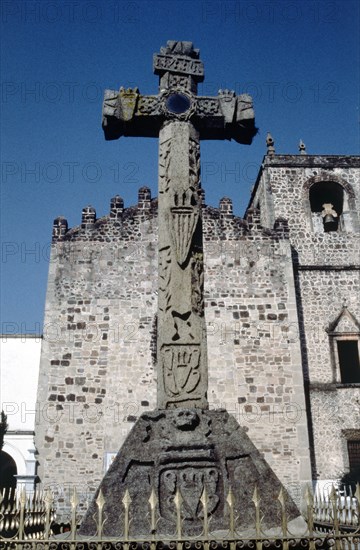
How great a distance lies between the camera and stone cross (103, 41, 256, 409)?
4789 millimetres

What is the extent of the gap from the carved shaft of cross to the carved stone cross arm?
0.14 m

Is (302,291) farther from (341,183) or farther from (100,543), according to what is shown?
(100,543)

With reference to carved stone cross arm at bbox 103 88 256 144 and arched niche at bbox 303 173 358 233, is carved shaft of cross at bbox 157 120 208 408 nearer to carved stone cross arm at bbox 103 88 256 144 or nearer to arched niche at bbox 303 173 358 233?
carved stone cross arm at bbox 103 88 256 144

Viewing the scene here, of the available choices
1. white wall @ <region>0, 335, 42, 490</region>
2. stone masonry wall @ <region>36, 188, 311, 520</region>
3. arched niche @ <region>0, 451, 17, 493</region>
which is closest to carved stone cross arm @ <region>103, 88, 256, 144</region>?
stone masonry wall @ <region>36, 188, 311, 520</region>

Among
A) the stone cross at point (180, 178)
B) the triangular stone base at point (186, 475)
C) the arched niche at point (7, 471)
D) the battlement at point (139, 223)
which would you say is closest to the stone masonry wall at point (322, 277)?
the battlement at point (139, 223)

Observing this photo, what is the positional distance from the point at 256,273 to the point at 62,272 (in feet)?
16.5

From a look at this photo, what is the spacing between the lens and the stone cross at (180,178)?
15.7 ft

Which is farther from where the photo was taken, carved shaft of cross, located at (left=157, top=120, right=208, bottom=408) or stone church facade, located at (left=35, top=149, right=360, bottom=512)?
stone church facade, located at (left=35, top=149, right=360, bottom=512)

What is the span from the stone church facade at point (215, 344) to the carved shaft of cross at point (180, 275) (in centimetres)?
827

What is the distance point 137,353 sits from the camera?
13305 mm

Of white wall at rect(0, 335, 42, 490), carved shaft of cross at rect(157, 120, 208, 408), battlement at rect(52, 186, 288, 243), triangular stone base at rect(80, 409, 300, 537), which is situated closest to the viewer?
triangular stone base at rect(80, 409, 300, 537)

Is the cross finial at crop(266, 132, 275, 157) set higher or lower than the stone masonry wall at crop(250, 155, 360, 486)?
higher

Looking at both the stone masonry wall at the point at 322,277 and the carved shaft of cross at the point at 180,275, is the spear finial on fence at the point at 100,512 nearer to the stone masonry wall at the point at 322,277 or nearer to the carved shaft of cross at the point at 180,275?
→ the carved shaft of cross at the point at 180,275

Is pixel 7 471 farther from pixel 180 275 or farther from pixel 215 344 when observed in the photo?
pixel 180 275
